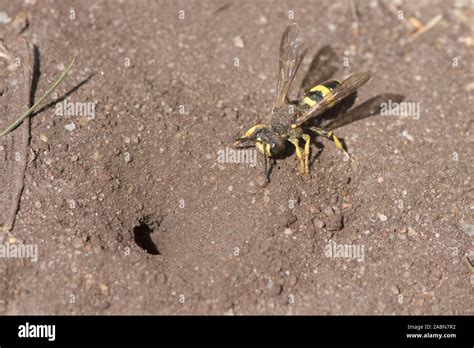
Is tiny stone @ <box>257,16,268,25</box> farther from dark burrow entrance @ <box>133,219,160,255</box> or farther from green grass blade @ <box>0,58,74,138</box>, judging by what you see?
dark burrow entrance @ <box>133,219,160,255</box>

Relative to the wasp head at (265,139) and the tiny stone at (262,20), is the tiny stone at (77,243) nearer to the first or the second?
the wasp head at (265,139)

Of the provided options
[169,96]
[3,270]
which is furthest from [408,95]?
[3,270]

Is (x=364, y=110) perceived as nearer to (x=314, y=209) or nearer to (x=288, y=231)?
(x=314, y=209)

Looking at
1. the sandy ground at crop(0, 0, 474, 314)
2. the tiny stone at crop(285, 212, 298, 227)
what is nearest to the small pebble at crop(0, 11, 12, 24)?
the sandy ground at crop(0, 0, 474, 314)

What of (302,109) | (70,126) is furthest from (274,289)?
(70,126)

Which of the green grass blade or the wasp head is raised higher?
the green grass blade
